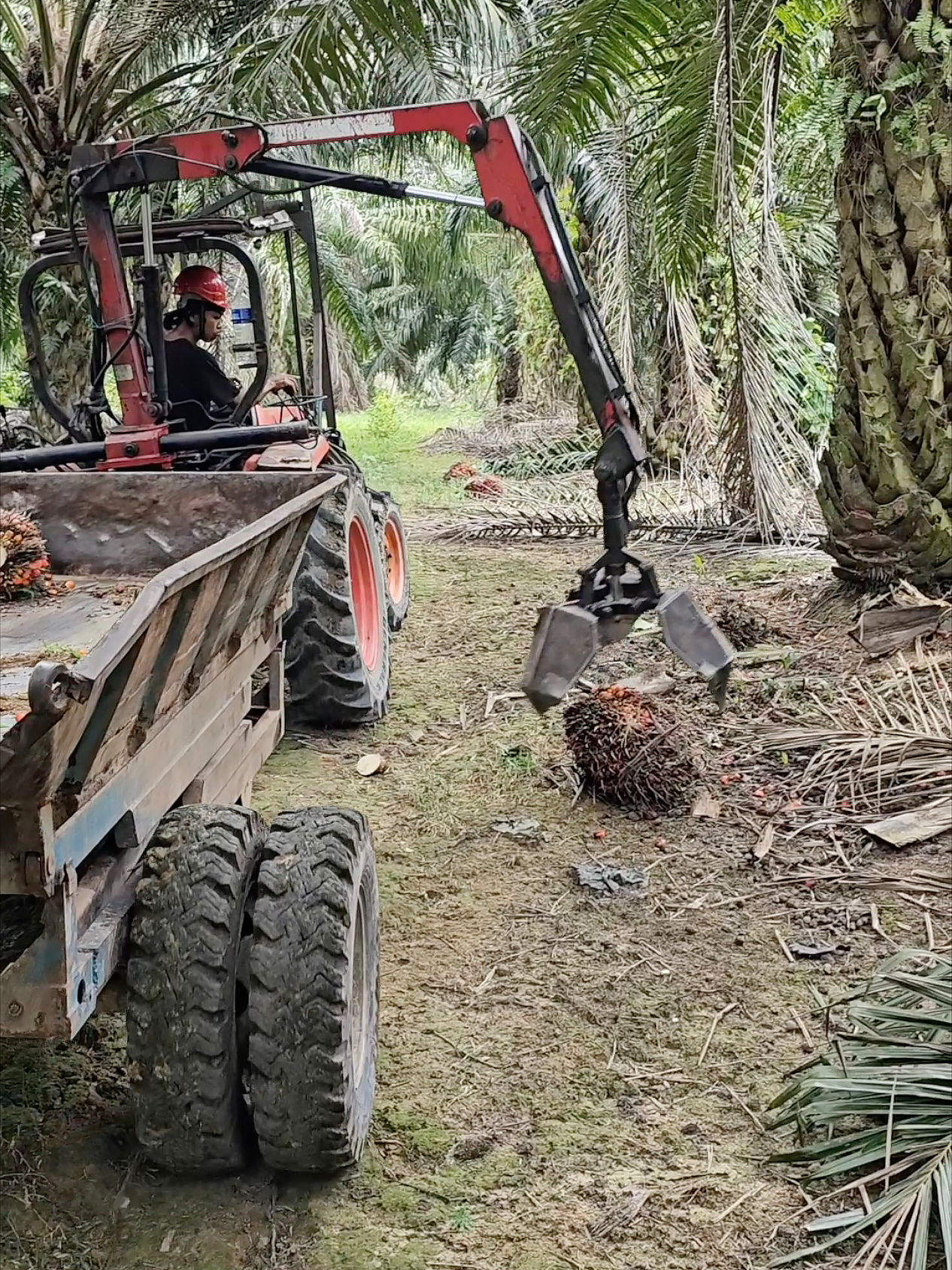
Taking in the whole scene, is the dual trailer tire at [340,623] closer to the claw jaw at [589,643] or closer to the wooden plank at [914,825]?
the claw jaw at [589,643]

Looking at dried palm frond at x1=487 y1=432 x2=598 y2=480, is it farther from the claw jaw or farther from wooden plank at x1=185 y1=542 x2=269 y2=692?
wooden plank at x1=185 y1=542 x2=269 y2=692

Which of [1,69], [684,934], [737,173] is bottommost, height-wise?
[684,934]

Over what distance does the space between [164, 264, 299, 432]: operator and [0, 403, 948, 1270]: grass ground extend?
1.72m

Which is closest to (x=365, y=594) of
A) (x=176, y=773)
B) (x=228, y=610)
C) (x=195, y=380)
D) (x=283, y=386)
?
(x=283, y=386)

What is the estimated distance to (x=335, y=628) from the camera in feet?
17.7

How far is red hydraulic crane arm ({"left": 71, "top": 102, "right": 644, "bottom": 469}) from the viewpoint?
425 cm

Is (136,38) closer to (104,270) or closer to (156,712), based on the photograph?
(104,270)

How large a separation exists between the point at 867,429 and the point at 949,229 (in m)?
0.98

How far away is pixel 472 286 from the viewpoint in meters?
30.7

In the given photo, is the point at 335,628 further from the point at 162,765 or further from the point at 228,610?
the point at 162,765

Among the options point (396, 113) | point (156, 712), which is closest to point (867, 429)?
point (396, 113)

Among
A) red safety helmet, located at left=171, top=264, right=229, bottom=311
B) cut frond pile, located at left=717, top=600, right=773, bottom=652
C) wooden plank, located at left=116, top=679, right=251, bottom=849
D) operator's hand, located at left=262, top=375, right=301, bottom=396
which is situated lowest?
cut frond pile, located at left=717, top=600, right=773, bottom=652

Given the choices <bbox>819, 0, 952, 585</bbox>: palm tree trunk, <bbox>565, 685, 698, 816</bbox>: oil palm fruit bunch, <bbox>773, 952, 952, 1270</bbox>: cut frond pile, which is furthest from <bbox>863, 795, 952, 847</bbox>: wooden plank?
<bbox>819, 0, 952, 585</bbox>: palm tree trunk

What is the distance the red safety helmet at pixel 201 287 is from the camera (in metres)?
6.02
